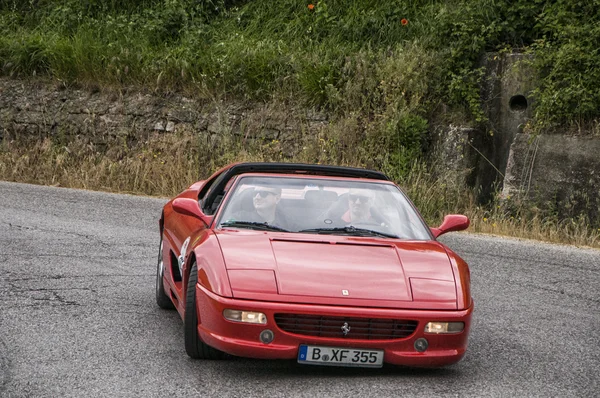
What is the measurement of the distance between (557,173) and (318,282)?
948 centimetres

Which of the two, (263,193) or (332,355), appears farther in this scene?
(263,193)

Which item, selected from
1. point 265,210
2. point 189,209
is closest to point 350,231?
point 265,210

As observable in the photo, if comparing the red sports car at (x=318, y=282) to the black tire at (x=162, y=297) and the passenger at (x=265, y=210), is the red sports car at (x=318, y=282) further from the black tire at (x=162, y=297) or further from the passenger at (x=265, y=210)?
the black tire at (x=162, y=297)

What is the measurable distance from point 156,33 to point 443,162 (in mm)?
7450

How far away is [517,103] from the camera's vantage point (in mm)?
15641

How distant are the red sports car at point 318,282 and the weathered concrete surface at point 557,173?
7727 mm

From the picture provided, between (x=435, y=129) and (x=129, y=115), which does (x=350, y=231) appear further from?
(x=129, y=115)

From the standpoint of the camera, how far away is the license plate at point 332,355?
5.23 meters

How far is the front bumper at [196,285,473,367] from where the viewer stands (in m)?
5.22

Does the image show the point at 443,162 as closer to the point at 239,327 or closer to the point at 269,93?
the point at 269,93

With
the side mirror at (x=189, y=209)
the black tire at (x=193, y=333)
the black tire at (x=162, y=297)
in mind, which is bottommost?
the black tire at (x=162, y=297)

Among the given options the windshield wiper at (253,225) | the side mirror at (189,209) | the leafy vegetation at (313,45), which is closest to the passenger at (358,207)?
the windshield wiper at (253,225)

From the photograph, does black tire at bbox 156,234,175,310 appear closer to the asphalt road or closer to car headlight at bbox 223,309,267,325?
the asphalt road

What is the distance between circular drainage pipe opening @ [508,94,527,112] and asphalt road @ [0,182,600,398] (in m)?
4.50
